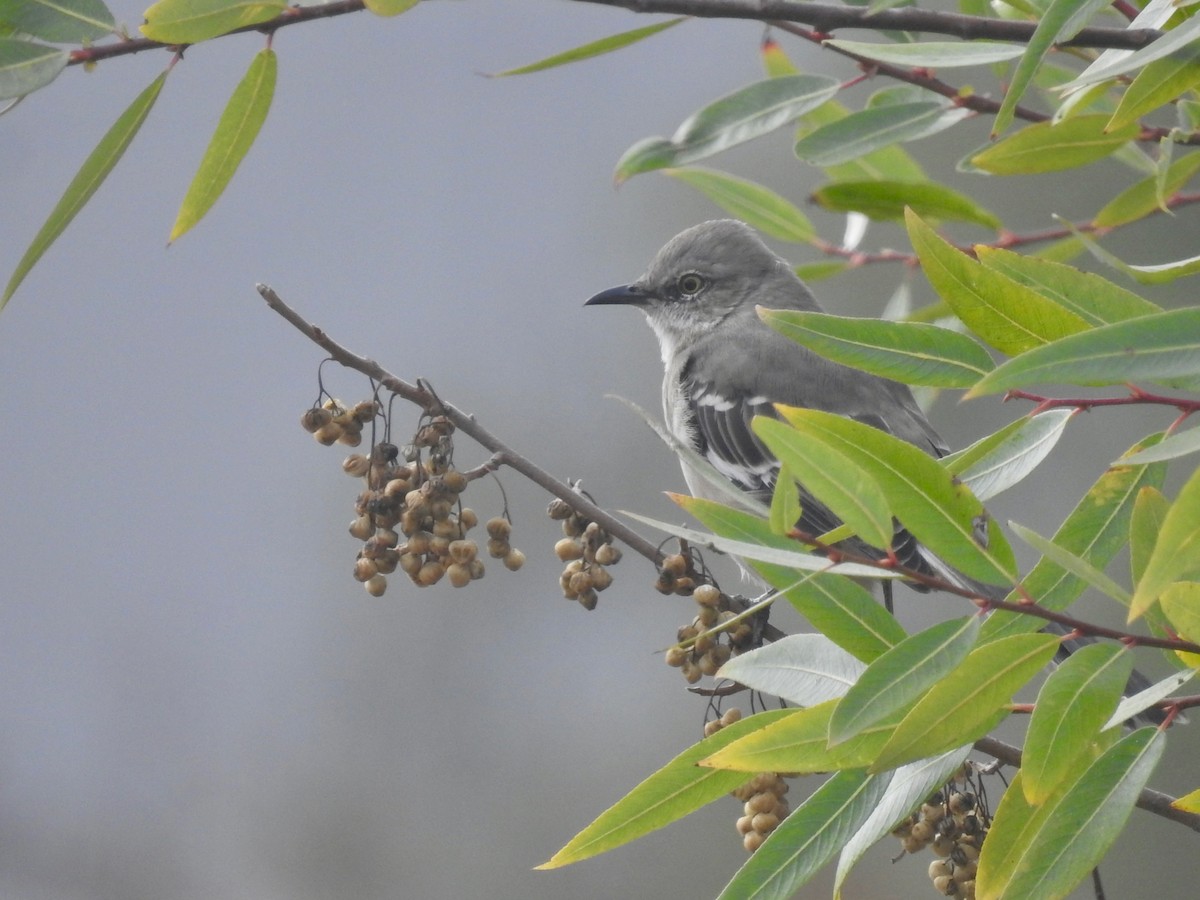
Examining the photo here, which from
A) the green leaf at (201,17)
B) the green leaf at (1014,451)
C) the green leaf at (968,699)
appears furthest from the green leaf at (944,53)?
the green leaf at (968,699)

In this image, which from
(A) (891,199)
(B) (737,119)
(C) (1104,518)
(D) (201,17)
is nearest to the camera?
(C) (1104,518)

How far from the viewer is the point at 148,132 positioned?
34.5 feet

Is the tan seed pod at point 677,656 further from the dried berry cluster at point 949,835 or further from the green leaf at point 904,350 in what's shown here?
the green leaf at point 904,350

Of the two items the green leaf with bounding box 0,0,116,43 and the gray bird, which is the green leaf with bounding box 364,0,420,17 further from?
the gray bird

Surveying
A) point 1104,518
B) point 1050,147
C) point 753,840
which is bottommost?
point 753,840

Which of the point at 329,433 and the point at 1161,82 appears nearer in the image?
the point at 1161,82

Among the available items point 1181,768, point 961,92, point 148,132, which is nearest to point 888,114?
point 961,92

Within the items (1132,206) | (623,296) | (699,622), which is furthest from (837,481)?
(623,296)

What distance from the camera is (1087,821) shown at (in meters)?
1.81

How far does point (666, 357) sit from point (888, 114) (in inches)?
110

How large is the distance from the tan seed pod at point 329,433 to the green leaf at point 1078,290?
1.24 meters

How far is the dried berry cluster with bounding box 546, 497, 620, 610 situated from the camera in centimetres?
249

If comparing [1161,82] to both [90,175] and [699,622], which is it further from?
[90,175]

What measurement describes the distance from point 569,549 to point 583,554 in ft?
0.10
